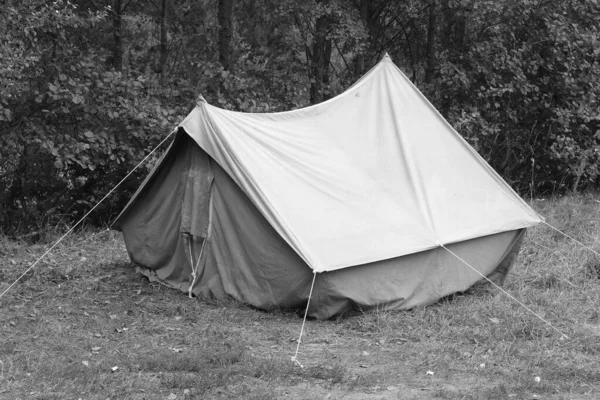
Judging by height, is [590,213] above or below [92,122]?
below

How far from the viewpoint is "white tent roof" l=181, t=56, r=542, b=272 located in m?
6.54

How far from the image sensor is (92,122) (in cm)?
998

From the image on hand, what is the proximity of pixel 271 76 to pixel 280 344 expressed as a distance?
707 centimetres

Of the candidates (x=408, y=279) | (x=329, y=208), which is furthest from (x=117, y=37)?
(x=408, y=279)

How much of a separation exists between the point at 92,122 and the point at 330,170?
4022 mm

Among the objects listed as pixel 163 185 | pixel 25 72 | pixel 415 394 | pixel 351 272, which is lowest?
pixel 415 394

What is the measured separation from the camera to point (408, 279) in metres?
6.69

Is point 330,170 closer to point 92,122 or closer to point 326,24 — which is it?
point 92,122

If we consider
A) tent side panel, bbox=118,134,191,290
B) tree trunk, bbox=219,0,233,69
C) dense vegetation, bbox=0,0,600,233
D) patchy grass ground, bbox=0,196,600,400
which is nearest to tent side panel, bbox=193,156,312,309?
patchy grass ground, bbox=0,196,600,400

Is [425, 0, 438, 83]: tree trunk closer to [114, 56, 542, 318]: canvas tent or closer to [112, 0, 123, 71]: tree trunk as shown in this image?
[112, 0, 123, 71]: tree trunk

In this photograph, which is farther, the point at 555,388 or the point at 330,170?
the point at 330,170

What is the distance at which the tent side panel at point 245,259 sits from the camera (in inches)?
254

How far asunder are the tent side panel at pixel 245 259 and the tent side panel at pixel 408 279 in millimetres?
204

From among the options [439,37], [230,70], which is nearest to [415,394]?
[230,70]
